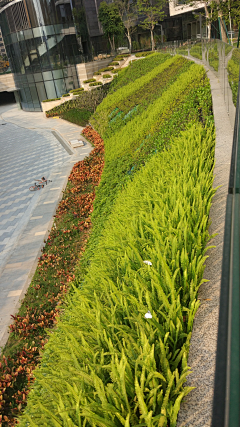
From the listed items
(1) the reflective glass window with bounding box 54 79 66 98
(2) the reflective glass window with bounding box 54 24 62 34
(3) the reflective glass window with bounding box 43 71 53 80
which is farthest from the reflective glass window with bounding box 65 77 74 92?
(2) the reflective glass window with bounding box 54 24 62 34

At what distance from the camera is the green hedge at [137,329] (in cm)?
228

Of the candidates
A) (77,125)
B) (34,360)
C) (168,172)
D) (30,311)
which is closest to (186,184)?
(168,172)

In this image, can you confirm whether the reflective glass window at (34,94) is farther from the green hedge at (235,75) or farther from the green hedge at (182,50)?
the green hedge at (235,75)

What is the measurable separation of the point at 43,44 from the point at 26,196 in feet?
92.8

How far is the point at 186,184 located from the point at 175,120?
4675 mm

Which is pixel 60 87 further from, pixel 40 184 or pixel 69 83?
pixel 40 184

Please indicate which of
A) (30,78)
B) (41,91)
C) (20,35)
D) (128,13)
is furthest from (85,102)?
(128,13)

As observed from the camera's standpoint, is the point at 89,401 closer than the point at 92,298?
Yes

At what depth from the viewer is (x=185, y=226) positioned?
3.38 m

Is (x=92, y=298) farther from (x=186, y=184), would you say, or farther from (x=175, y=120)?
(x=175, y=120)

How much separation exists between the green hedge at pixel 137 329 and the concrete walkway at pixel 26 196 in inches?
146

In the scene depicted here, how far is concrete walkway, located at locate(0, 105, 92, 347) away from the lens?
319 inches

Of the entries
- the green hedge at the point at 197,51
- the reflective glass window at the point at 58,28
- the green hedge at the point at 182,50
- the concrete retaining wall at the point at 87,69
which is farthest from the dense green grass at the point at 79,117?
the reflective glass window at the point at 58,28

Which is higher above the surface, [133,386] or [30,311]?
[133,386]
